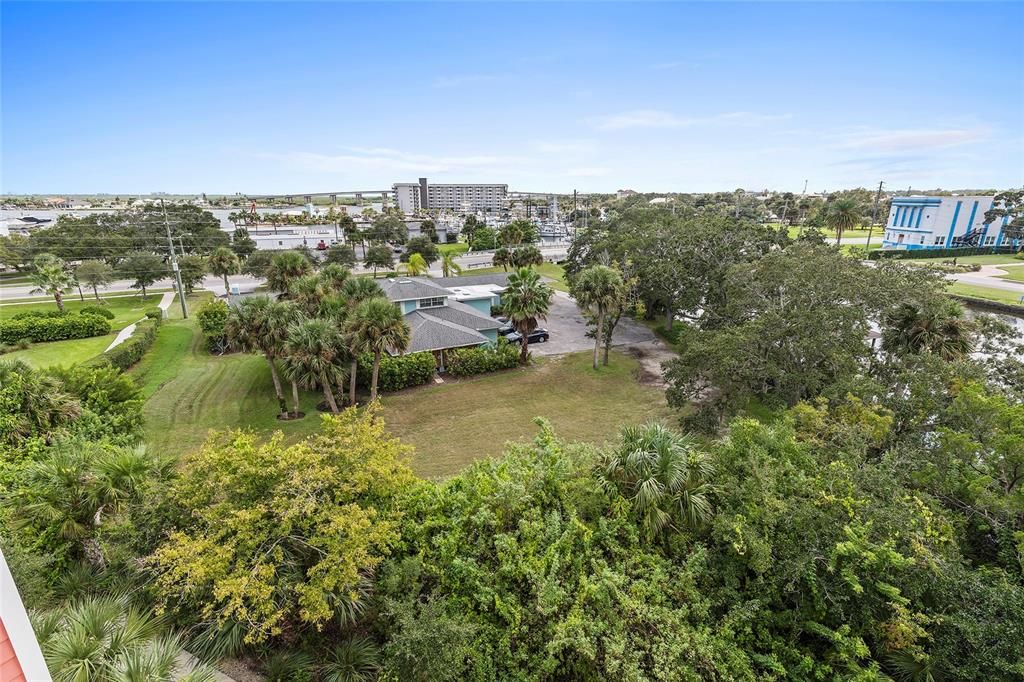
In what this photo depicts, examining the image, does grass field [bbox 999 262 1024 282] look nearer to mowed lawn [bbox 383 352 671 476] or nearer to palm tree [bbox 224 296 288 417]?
mowed lawn [bbox 383 352 671 476]

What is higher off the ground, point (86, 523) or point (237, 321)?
point (237, 321)

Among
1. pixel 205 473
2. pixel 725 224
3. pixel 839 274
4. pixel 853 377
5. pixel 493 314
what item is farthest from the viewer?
pixel 493 314

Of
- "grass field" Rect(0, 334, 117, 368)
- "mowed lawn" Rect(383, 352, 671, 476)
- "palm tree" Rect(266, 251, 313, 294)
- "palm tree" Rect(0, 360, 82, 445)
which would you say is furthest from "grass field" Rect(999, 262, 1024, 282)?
"grass field" Rect(0, 334, 117, 368)

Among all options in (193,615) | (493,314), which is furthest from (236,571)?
(493,314)

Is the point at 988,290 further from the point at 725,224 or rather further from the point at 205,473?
the point at 205,473

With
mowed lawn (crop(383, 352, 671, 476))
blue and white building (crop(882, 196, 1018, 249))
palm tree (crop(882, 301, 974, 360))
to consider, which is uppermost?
blue and white building (crop(882, 196, 1018, 249))
